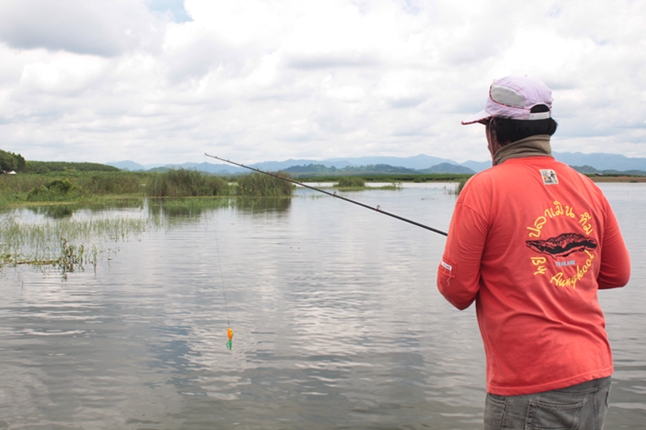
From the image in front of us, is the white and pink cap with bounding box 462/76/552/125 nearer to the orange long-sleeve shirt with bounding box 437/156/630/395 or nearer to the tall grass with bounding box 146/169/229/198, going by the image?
the orange long-sleeve shirt with bounding box 437/156/630/395

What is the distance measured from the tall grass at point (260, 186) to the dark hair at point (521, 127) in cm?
4039

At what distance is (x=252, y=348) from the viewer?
686 cm

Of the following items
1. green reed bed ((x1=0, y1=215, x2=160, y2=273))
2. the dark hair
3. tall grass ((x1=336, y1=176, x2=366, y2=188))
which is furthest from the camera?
tall grass ((x1=336, y1=176, x2=366, y2=188))

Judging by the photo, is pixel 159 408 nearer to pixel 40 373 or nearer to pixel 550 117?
pixel 40 373

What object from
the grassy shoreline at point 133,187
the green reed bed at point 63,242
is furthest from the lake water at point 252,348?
the grassy shoreline at point 133,187

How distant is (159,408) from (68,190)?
3547cm

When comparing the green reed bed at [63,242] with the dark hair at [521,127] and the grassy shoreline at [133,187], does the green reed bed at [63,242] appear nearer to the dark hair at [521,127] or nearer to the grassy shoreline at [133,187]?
the dark hair at [521,127]

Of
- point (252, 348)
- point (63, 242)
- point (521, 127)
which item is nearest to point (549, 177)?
point (521, 127)

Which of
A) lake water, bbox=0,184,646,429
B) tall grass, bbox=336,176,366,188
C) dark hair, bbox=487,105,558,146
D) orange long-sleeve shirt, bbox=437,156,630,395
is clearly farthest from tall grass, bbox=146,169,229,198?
orange long-sleeve shirt, bbox=437,156,630,395

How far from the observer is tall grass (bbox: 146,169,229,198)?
41.6 meters

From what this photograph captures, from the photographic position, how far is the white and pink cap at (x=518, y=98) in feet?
7.90

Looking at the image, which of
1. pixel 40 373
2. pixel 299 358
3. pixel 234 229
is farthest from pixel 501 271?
pixel 234 229

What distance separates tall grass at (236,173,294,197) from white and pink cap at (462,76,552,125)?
133 ft

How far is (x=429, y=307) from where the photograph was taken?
896cm
